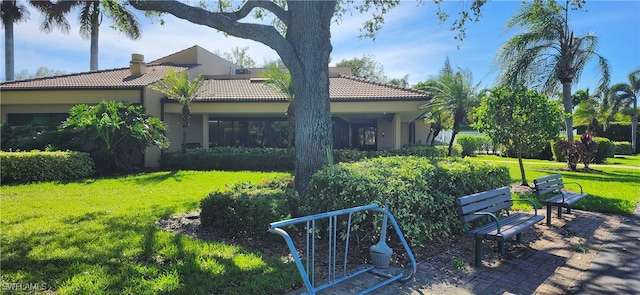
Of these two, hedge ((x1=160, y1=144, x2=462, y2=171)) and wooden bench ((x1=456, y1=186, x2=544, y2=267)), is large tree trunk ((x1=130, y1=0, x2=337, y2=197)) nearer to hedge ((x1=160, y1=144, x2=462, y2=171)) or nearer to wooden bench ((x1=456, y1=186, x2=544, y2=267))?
wooden bench ((x1=456, y1=186, x2=544, y2=267))

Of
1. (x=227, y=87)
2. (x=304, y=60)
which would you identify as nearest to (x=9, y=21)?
(x=227, y=87)

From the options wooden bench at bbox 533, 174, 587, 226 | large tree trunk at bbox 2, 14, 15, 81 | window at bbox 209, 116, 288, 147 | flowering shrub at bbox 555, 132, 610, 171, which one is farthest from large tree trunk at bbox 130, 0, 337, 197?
large tree trunk at bbox 2, 14, 15, 81

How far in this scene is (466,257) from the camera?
5289 millimetres

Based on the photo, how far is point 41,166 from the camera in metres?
11.9

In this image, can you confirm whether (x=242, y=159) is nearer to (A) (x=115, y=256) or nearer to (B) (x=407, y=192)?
(A) (x=115, y=256)

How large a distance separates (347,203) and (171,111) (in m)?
15.0

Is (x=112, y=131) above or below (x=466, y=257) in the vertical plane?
above

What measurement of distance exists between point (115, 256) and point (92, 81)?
1690 centimetres

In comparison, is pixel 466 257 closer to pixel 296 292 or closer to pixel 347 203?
pixel 347 203

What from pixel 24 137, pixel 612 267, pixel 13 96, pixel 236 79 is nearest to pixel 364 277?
pixel 612 267

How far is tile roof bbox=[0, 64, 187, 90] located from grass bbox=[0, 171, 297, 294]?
392 inches

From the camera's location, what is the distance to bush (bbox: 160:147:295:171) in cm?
1645

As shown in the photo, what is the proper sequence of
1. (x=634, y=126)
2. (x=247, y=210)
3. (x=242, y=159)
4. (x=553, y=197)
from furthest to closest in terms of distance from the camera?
(x=634, y=126) < (x=242, y=159) < (x=553, y=197) < (x=247, y=210)

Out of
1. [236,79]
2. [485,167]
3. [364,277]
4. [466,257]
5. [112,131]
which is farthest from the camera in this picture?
[236,79]
